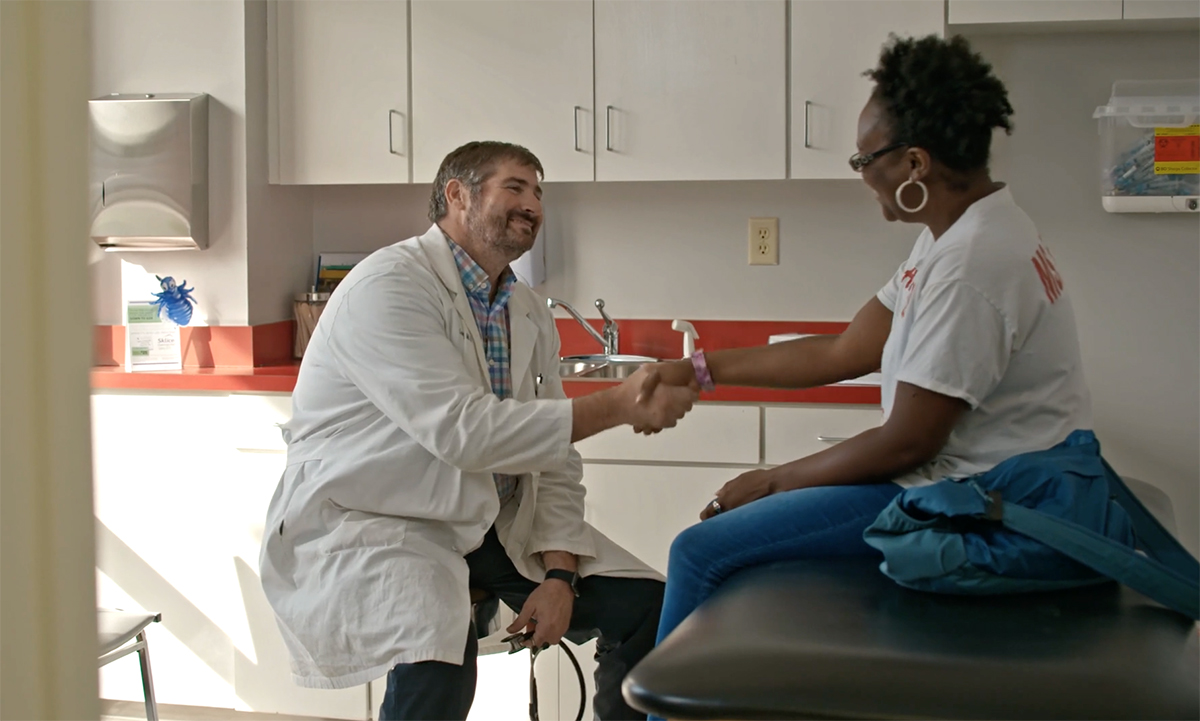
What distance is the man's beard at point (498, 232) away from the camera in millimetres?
1964

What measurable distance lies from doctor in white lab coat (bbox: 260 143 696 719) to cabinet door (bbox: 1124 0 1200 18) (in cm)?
164

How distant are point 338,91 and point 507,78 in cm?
47

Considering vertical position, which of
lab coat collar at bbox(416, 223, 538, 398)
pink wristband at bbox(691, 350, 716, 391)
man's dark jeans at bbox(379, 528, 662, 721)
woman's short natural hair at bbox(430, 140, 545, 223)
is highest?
woman's short natural hair at bbox(430, 140, 545, 223)

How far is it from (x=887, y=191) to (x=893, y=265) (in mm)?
1653

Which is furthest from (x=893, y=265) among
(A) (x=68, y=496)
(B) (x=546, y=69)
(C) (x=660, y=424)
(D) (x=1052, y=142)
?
(A) (x=68, y=496)

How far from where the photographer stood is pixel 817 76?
9.20ft

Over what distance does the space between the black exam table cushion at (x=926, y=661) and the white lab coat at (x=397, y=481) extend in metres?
0.54

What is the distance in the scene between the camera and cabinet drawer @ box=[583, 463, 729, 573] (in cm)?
261

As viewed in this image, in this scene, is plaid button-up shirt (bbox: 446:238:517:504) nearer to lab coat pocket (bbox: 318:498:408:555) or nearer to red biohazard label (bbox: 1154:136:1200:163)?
lab coat pocket (bbox: 318:498:408:555)

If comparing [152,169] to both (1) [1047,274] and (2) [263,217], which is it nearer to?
(2) [263,217]

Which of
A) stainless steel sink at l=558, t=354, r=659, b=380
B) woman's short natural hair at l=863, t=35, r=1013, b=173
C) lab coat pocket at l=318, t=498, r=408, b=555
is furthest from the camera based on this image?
stainless steel sink at l=558, t=354, r=659, b=380

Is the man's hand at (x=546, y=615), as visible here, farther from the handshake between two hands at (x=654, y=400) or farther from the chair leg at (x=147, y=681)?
the chair leg at (x=147, y=681)

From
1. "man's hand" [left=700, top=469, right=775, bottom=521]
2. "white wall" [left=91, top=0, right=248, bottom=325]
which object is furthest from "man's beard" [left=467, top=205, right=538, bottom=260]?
"white wall" [left=91, top=0, right=248, bottom=325]

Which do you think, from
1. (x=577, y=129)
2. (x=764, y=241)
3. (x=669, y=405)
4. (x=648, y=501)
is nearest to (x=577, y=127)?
(x=577, y=129)
